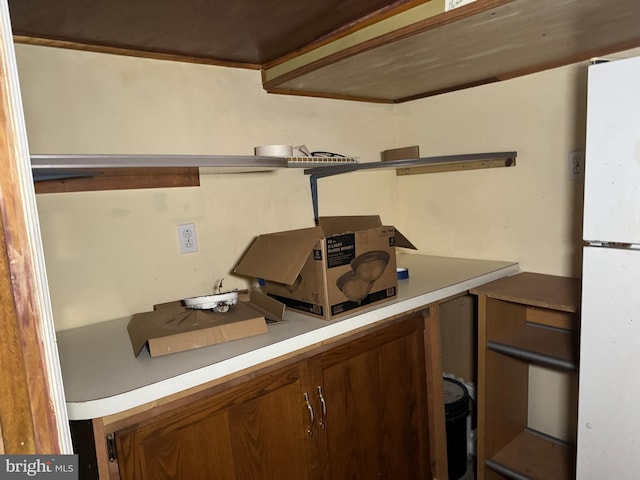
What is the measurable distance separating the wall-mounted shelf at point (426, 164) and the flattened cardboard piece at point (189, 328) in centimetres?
78

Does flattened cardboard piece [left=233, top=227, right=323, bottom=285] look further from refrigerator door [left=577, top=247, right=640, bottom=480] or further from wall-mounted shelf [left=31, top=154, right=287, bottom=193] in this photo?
refrigerator door [left=577, top=247, right=640, bottom=480]

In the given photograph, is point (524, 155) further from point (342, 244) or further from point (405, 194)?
point (342, 244)

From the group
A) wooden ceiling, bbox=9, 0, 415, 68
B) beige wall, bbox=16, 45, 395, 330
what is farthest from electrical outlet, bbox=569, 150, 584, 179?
beige wall, bbox=16, 45, 395, 330

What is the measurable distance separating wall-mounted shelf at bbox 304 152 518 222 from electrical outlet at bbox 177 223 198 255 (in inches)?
25.0

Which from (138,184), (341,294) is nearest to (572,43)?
(341,294)

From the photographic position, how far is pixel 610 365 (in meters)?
1.31

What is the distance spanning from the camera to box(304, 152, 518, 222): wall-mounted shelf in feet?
5.94

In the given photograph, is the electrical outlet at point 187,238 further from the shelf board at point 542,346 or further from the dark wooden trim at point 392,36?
the shelf board at point 542,346

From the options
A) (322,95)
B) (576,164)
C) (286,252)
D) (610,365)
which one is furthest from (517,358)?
(322,95)

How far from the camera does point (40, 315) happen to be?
0.52 meters

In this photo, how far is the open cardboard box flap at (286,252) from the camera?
1.42 metres

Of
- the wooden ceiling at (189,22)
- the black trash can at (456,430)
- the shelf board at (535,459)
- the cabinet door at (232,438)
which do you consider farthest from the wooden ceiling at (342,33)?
the shelf board at (535,459)

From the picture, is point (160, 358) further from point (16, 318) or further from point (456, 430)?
point (456, 430)

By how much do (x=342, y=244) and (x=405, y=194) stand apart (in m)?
1.22
